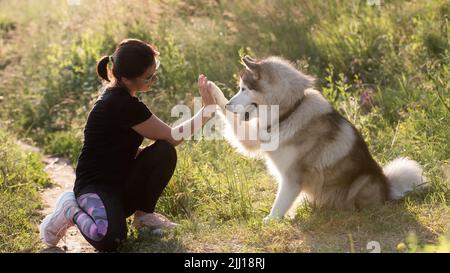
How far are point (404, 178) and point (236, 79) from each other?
2511mm

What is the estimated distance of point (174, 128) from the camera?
4.19 m

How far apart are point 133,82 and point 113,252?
1.03m

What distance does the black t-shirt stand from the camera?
12.9ft

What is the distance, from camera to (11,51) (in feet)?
29.1

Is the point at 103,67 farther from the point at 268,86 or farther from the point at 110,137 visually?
the point at 268,86

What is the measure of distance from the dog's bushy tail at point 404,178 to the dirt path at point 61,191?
2.04 meters

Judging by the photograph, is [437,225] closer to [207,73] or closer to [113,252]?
[113,252]

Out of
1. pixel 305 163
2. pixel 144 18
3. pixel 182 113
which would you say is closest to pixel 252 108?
pixel 305 163

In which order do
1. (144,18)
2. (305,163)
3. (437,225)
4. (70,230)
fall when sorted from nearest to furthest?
(437,225)
(305,163)
(70,230)
(144,18)

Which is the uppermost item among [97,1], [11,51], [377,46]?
[377,46]

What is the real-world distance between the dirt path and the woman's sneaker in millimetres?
350

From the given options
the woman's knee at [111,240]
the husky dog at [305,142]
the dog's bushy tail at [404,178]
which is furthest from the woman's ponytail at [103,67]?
the dog's bushy tail at [404,178]

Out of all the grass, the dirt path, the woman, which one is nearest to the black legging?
the woman

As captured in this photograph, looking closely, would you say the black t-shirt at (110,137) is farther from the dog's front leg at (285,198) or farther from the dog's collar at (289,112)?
the dog's front leg at (285,198)
